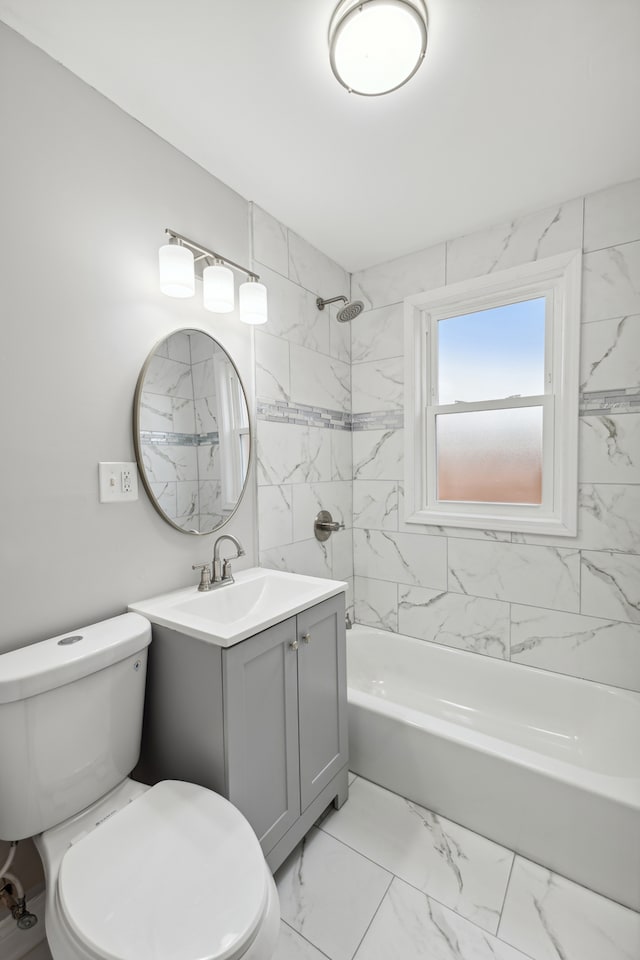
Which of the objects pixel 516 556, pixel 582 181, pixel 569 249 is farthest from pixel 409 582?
pixel 582 181

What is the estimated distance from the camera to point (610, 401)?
186 centimetres

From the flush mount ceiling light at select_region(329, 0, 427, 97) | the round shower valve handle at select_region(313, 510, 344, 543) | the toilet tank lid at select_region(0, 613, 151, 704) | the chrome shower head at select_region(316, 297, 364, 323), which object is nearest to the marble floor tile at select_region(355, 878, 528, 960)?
the toilet tank lid at select_region(0, 613, 151, 704)

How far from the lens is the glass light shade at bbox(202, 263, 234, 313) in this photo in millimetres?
1588

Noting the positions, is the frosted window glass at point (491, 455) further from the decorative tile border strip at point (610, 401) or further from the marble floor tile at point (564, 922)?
the marble floor tile at point (564, 922)

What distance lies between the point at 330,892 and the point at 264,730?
1.91 feet

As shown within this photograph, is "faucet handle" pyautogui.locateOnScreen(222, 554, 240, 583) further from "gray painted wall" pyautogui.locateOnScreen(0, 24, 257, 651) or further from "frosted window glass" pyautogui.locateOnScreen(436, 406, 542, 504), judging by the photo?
"frosted window glass" pyautogui.locateOnScreen(436, 406, 542, 504)

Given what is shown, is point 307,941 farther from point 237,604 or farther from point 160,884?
point 237,604

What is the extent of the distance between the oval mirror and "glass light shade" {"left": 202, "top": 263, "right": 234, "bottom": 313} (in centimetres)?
13

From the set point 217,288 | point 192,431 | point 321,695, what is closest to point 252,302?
point 217,288

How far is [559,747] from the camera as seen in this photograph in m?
1.88

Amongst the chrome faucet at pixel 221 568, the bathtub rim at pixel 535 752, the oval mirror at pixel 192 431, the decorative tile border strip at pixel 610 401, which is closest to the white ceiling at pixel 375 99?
the oval mirror at pixel 192 431

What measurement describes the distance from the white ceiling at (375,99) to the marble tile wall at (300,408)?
289 mm

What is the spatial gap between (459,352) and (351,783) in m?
2.16

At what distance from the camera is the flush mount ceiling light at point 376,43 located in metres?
1.09
